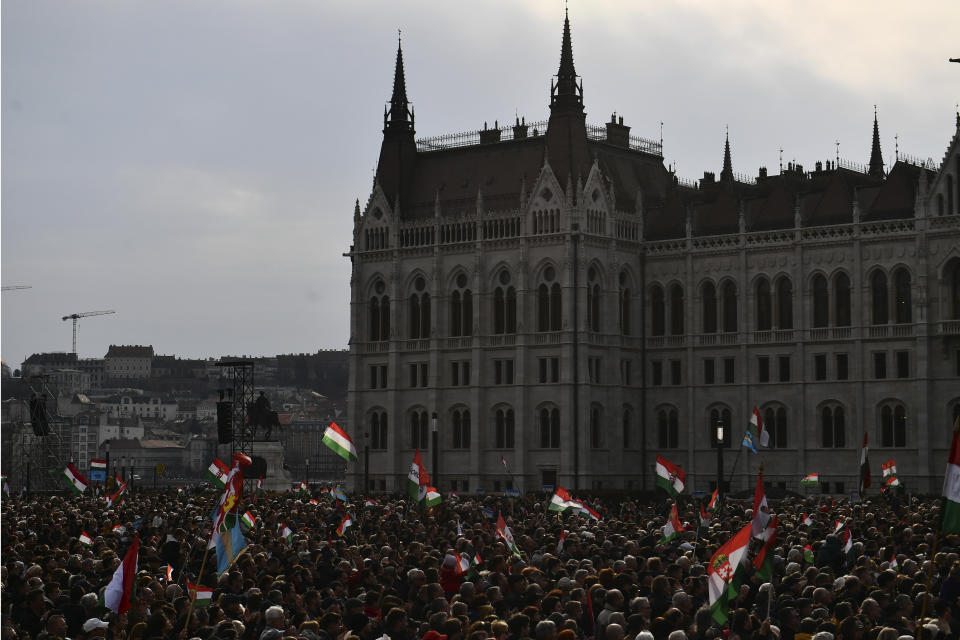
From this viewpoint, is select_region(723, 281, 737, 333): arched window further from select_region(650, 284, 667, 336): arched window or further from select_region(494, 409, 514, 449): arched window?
select_region(494, 409, 514, 449): arched window

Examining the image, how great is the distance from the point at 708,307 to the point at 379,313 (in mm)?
20093

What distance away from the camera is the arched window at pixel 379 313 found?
97.5 meters

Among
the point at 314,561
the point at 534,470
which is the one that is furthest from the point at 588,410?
the point at 314,561

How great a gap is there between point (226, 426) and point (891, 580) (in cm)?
5353

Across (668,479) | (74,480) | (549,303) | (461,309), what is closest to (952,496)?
(668,479)

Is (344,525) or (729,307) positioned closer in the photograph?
(344,525)

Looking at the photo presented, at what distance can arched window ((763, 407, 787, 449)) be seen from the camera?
280 ft

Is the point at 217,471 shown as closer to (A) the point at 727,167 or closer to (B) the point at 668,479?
(B) the point at 668,479

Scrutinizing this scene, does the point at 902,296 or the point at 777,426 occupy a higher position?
the point at 902,296

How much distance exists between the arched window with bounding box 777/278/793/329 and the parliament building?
0.10 meters

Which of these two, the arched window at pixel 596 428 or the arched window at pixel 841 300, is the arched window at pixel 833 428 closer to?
the arched window at pixel 841 300

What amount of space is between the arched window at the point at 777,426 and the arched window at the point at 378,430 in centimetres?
2294

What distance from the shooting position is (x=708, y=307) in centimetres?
8988

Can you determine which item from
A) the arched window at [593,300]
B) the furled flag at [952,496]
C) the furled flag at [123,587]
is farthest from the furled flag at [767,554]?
the arched window at [593,300]
